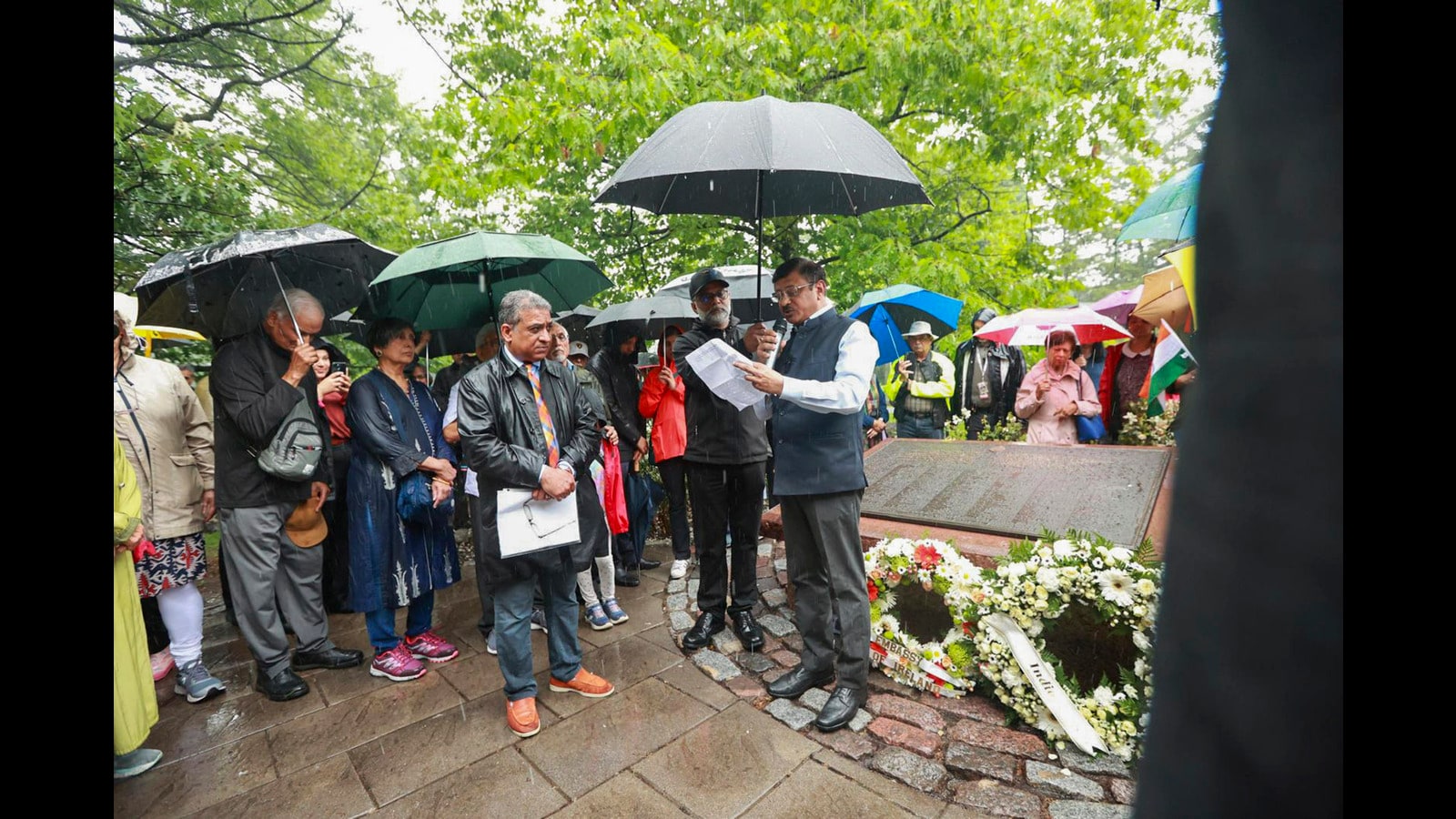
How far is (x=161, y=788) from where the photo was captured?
276 cm

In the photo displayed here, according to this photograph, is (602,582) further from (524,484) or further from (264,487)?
(264,487)

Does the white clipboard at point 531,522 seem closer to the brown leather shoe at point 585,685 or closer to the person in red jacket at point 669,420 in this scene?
the brown leather shoe at point 585,685

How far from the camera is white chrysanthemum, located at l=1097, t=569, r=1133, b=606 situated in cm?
279

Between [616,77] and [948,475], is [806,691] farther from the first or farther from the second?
[616,77]

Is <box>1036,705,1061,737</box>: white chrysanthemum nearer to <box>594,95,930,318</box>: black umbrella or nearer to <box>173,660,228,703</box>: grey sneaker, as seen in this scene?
<box>594,95,930,318</box>: black umbrella

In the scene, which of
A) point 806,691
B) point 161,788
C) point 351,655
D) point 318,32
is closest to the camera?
point 161,788

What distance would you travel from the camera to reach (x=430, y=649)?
390 centimetres

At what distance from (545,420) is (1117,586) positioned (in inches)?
112

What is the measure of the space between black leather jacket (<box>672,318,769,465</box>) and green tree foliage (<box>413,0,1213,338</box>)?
3117 millimetres

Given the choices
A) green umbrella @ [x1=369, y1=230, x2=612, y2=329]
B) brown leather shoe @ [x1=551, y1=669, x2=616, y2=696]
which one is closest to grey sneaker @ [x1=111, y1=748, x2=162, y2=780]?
brown leather shoe @ [x1=551, y1=669, x2=616, y2=696]

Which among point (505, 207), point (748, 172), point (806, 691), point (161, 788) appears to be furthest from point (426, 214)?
point (806, 691)

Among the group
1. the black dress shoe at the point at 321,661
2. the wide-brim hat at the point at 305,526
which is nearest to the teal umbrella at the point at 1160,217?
the wide-brim hat at the point at 305,526

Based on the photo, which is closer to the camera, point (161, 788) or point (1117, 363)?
point (161, 788)

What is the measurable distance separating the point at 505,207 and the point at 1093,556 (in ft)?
28.2
